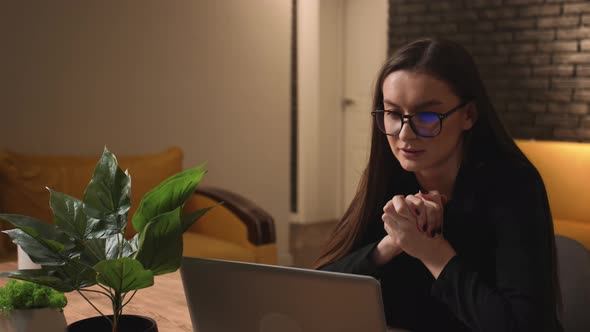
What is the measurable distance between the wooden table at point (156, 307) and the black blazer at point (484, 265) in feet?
1.13

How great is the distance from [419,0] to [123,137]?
3329mm

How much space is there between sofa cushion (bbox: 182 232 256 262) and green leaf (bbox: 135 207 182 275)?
7.78 ft

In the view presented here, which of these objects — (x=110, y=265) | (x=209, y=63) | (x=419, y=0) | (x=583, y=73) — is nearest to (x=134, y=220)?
(x=110, y=265)

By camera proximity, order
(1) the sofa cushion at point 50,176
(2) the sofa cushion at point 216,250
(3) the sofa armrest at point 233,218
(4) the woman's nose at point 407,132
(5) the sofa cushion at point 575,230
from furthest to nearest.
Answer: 1. (5) the sofa cushion at point 575,230
2. (3) the sofa armrest at point 233,218
3. (2) the sofa cushion at point 216,250
4. (1) the sofa cushion at point 50,176
5. (4) the woman's nose at point 407,132

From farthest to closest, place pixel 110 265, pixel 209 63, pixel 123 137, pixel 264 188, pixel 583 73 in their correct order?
pixel 583 73, pixel 264 188, pixel 209 63, pixel 123 137, pixel 110 265

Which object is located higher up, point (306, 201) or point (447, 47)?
point (447, 47)

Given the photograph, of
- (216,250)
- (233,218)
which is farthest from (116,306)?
(233,218)

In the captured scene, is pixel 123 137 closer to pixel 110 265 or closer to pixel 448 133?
pixel 448 133

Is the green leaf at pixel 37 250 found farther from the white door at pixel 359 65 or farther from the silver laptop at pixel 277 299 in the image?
the white door at pixel 359 65

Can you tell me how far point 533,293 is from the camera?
1282mm

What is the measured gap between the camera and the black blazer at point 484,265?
129cm

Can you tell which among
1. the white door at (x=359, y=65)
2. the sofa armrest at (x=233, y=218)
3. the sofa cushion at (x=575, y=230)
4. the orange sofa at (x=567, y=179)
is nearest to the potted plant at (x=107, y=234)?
the sofa armrest at (x=233, y=218)

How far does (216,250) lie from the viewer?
11.4 feet

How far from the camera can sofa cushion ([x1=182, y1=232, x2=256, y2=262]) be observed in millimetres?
3418
